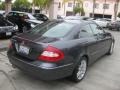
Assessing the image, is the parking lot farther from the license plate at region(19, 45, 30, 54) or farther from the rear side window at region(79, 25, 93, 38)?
the rear side window at region(79, 25, 93, 38)

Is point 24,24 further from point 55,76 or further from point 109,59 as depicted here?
point 55,76

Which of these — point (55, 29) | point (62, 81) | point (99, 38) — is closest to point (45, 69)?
point (62, 81)

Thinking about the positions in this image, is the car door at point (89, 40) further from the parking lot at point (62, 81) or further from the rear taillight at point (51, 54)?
the rear taillight at point (51, 54)

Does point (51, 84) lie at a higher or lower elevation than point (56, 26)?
lower

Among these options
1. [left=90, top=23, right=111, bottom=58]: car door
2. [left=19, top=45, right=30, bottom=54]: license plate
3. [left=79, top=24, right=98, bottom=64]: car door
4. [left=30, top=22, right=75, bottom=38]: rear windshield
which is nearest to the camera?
[left=19, top=45, right=30, bottom=54]: license plate

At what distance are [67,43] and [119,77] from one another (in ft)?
6.79

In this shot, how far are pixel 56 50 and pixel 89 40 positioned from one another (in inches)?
55.2

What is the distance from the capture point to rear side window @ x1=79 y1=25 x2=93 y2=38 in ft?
16.1

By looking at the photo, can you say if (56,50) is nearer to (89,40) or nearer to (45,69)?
(45,69)

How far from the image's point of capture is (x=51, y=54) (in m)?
3.94

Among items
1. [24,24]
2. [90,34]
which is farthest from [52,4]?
[90,34]

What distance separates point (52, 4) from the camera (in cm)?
1619

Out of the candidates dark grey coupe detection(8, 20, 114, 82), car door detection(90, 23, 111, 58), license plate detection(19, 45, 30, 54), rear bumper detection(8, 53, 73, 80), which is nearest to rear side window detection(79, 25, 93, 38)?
dark grey coupe detection(8, 20, 114, 82)

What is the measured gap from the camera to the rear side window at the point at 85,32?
491cm
